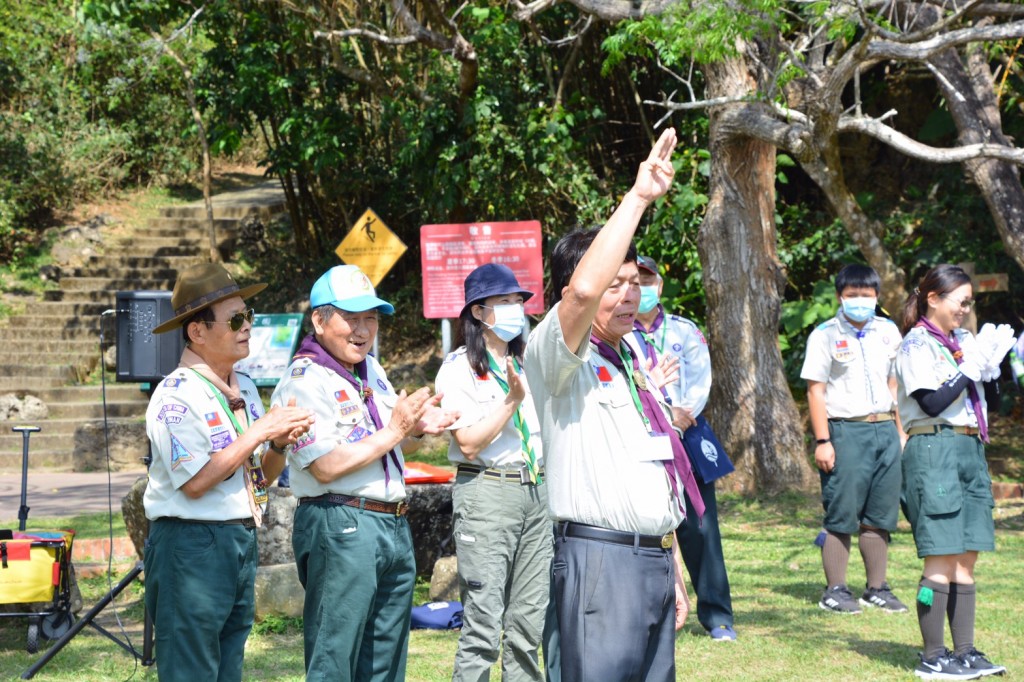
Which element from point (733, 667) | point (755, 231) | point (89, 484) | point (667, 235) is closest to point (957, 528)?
point (733, 667)

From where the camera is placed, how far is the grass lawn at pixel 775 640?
5.64 m

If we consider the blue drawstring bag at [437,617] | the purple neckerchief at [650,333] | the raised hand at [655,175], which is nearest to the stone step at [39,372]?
the blue drawstring bag at [437,617]

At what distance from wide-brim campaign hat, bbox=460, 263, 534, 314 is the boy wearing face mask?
2521 mm

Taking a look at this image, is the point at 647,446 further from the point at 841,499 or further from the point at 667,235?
the point at 667,235

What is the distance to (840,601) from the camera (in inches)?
264

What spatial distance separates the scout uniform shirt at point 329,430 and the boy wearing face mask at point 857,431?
343 cm

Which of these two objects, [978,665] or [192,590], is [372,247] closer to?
[978,665]

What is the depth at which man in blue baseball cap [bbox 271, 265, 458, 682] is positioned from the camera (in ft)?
12.7

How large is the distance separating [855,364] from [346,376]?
3683 mm

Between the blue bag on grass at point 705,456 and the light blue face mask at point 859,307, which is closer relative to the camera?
the blue bag on grass at point 705,456

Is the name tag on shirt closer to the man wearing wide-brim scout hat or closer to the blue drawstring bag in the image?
the man wearing wide-brim scout hat

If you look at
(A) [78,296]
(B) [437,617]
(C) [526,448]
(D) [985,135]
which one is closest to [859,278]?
(C) [526,448]

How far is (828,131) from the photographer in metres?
8.75

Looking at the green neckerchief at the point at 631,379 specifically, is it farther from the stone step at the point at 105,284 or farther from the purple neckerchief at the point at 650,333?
the stone step at the point at 105,284
